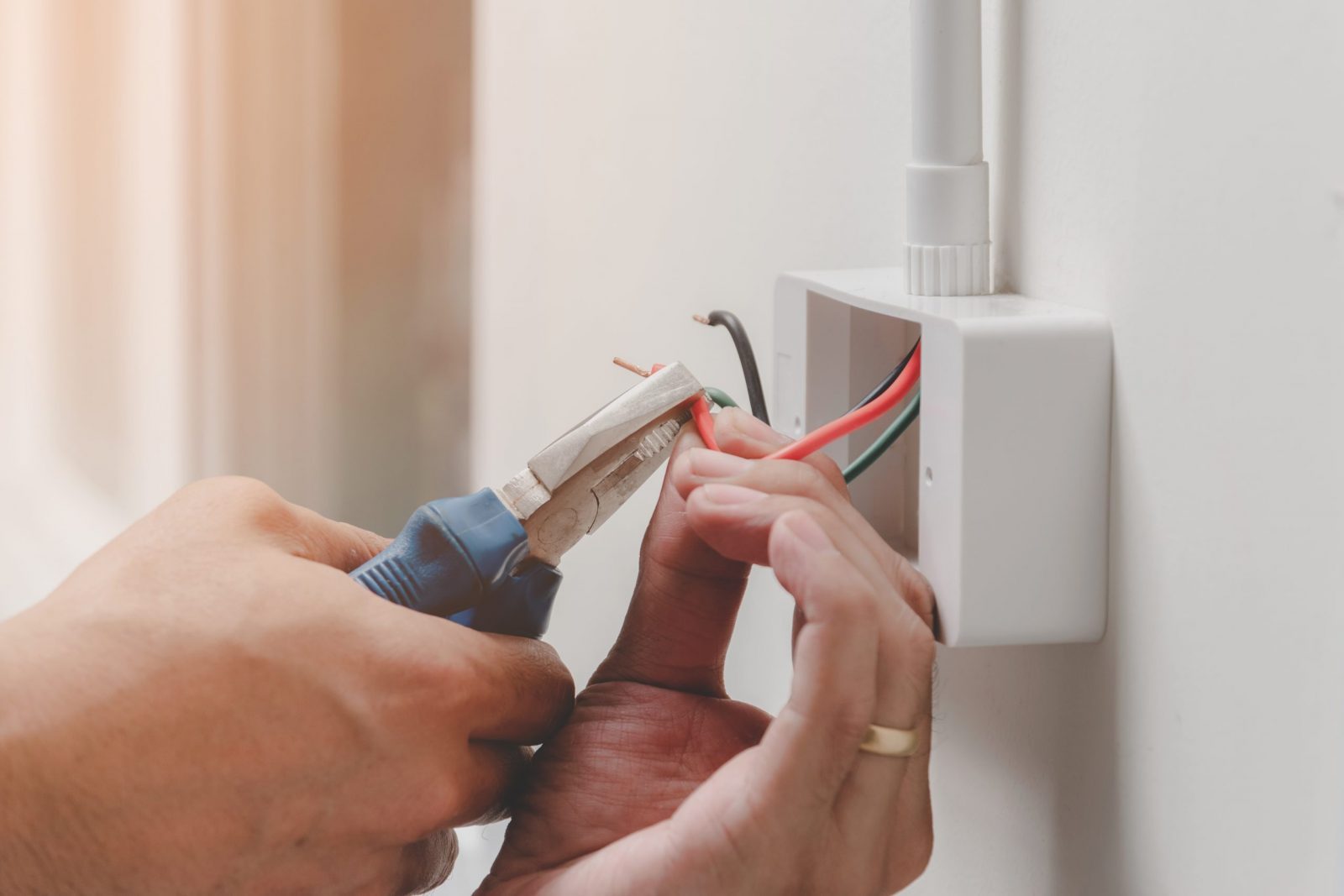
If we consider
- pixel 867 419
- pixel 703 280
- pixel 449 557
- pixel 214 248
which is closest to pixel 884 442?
pixel 867 419

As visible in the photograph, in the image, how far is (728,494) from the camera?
0.33 m

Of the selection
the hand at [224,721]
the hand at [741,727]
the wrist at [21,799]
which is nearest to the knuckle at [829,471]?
the hand at [741,727]

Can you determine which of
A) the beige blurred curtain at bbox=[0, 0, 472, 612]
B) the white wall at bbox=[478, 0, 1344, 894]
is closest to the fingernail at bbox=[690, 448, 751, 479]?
the white wall at bbox=[478, 0, 1344, 894]

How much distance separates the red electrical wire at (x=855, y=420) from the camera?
36 cm

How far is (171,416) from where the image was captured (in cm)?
125

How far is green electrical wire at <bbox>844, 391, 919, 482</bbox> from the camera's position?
38cm

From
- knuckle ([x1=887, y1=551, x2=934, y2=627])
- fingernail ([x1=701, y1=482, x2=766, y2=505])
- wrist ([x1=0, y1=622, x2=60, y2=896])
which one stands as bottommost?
wrist ([x1=0, y1=622, x2=60, y2=896])

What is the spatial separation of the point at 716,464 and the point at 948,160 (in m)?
0.12

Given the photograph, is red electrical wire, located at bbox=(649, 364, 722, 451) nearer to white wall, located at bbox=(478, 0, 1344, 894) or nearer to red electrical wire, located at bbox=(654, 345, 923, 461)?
red electrical wire, located at bbox=(654, 345, 923, 461)

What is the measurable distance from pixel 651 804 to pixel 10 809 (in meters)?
0.18

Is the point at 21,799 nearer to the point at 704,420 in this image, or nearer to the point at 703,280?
the point at 704,420

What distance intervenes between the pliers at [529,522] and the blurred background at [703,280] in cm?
13

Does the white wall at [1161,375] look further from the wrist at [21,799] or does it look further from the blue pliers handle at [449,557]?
the wrist at [21,799]

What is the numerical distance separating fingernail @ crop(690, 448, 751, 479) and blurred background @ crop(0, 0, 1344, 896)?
107 millimetres
